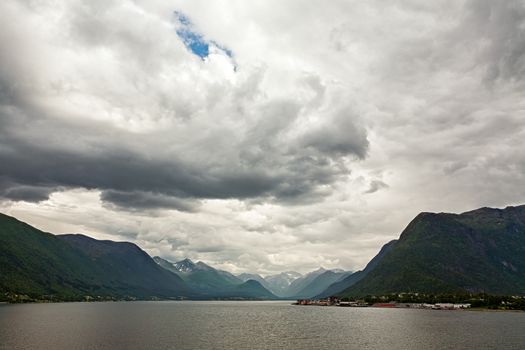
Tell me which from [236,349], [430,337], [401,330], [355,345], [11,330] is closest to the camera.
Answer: [236,349]

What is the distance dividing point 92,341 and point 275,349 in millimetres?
63470

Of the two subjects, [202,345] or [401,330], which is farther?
[401,330]

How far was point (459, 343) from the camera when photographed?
487ft

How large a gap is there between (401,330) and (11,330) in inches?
6524

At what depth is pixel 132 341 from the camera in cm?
15375

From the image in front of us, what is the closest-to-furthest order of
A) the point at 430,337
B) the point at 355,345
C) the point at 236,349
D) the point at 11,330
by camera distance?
the point at 236,349 < the point at 355,345 < the point at 430,337 < the point at 11,330

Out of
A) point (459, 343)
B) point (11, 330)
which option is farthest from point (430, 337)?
point (11, 330)

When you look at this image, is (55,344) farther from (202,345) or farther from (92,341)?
(202,345)

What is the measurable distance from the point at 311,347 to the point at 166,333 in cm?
6929

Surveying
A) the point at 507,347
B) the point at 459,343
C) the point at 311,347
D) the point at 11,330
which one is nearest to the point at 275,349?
the point at 311,347

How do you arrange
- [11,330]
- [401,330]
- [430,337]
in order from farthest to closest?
[401,330], [11,330], [430,337]

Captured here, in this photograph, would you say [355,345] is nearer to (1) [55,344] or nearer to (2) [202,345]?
(2) [202,345]

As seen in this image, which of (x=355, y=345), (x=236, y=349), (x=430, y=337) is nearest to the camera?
(x=236, y=349)

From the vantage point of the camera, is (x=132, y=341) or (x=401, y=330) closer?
(x=132, y=341)
